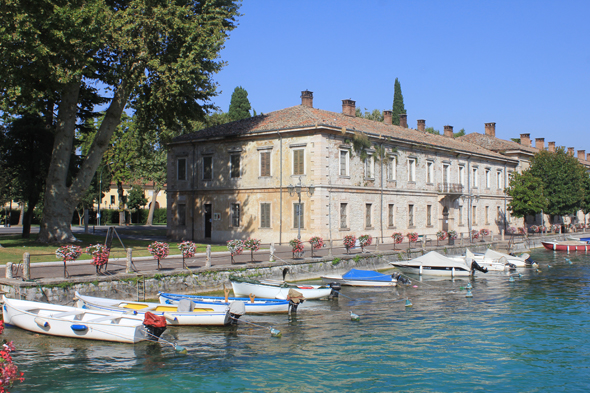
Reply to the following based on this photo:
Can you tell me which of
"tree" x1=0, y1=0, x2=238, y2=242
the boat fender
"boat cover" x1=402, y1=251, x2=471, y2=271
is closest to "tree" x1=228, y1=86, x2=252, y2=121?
"tree" x1=0, y1=0, x2=238, y2=242

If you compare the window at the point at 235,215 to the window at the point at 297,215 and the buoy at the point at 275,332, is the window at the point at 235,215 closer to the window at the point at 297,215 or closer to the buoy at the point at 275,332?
the window at the point at 297,215

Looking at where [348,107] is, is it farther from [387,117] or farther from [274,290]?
[274,290]

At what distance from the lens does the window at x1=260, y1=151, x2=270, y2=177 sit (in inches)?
1532

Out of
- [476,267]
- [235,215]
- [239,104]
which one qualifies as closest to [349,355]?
[476,267]

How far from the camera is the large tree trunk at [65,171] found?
A: 30.3 m

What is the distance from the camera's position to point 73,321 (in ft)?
52.5

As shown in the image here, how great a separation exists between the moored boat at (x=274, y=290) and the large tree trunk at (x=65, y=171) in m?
13.5

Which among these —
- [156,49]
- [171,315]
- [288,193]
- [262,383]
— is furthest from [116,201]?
[262,383]

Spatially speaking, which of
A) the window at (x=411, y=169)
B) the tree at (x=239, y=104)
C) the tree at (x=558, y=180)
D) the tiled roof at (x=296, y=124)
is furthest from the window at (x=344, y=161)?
the tree at (x=239, y=104)

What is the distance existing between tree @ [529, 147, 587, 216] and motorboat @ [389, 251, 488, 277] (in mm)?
31314

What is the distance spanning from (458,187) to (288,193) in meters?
19.2

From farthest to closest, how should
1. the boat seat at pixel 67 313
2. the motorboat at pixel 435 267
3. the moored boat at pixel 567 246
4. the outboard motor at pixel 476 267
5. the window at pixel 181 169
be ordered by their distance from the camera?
the moored boat at pixel 567 246 < the window at pixel 181 169 < the outboard motor at pixel 476 267 < the motorboat at pixel 435 267 < the boat seat at pixel 67 313

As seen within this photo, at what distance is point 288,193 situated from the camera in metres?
37.7

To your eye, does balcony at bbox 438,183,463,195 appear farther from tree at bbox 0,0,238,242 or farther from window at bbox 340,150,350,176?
tree at bbox 0,0,238,242
